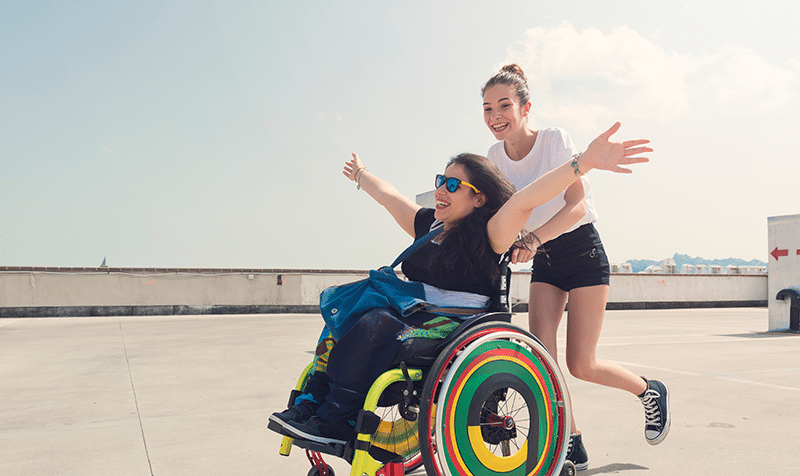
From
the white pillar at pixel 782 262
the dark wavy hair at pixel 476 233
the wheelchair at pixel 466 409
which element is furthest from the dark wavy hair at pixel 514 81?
the white pillar at pixel 782 262

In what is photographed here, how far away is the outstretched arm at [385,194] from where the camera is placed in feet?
7.95

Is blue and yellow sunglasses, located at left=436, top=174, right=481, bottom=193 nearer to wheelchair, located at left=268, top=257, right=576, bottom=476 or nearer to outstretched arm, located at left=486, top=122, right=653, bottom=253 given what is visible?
outstretched arm, located at left=486, top=122, right=653, bottom=253

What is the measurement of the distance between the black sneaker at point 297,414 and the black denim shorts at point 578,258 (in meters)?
1.14

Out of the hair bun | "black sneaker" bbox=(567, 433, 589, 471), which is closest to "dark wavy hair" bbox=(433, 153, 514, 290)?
the hair bun

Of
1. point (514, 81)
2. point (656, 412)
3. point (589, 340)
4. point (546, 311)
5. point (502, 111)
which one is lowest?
point (656, 412)

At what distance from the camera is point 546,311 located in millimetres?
2541

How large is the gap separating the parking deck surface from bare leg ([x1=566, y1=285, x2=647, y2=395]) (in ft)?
1.26

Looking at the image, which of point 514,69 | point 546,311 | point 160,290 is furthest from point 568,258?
point 160,290

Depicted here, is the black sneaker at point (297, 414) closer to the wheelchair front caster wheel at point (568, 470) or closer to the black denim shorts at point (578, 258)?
the wheelchair front caster wheel at point (568, 470)

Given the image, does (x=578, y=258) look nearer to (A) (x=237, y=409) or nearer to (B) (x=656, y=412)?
(B) (x=656, y=412)

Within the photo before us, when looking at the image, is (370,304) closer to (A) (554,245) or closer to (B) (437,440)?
(B) (437,440)

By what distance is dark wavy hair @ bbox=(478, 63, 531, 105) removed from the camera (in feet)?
7.91

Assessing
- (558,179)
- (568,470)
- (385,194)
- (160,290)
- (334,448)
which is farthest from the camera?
(160,290)

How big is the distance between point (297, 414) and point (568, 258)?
1312 mm
